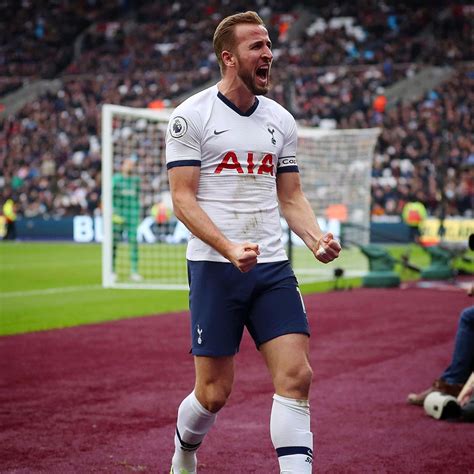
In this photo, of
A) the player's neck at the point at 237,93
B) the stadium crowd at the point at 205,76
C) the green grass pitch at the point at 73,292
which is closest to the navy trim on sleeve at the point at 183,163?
the player's neck at the point at 237,93

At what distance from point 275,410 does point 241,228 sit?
823 mm

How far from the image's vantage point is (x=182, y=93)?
4288 centimetres

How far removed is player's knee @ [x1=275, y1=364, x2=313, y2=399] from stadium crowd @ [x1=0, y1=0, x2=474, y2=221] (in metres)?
28.1

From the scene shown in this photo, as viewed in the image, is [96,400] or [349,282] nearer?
[96,400]

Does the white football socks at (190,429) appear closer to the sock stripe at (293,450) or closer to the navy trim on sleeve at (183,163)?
the sock stripe at (293,450)

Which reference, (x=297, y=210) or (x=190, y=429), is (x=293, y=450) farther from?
(x=297, y=210)

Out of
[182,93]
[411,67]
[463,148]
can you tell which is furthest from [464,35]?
[182,93]

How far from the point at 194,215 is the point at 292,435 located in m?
1.04

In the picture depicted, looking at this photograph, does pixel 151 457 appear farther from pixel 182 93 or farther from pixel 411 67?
pixel 182 93

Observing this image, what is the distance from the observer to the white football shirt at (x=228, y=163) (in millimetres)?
4492

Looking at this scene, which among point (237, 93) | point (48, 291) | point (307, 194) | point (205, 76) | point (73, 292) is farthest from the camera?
point (205, 76)

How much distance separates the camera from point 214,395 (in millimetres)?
4508

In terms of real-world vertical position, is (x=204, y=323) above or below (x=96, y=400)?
above

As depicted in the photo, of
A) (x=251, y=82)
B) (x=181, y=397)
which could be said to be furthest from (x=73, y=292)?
(x=251, y=82)
